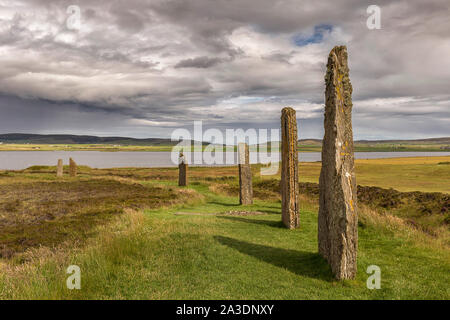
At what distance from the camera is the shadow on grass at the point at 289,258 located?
843 cm

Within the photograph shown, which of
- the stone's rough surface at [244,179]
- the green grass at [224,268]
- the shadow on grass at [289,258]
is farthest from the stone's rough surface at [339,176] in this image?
the stone's rough surface at [244,179]

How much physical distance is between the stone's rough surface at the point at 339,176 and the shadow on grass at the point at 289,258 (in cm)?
28

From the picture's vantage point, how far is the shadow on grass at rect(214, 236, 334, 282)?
8.43 m

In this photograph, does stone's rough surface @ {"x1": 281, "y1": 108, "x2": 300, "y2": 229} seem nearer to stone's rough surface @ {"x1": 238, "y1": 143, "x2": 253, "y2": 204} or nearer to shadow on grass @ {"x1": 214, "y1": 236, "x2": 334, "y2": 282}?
shadow on grass @ {"x1": 214, "y1": 236, "x2": 334, "y2": 282}

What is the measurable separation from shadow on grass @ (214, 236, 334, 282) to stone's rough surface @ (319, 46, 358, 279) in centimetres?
28

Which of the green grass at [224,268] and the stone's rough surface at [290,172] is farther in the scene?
the stone's rough surface at [290,172]

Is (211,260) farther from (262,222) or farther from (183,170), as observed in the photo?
(183,170)

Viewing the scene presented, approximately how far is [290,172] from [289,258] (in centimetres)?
496

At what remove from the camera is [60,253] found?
33.8 feet

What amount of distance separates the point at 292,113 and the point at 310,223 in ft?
17.3

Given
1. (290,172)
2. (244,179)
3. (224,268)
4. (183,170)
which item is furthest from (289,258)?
(183,170)

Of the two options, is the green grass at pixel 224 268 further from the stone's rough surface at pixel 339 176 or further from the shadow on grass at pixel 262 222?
the shadow on grass at pixel 262 222
